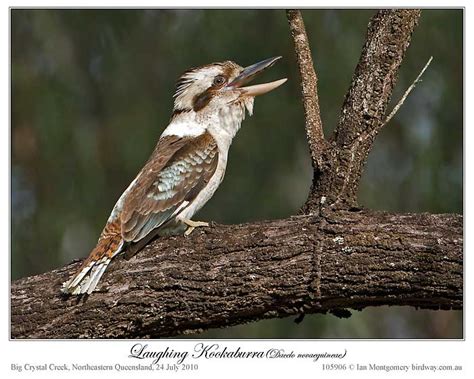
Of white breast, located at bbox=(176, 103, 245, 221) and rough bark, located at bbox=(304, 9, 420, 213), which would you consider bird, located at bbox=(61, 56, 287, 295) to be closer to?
white breast, located at bbox=(176, 103, 245, 221)

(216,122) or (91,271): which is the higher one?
(216,122)

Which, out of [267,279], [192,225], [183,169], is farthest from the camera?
[183,169]

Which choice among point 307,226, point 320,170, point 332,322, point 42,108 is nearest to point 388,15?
point 320,170

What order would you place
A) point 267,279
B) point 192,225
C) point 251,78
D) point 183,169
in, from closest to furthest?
point 267,279
point 192,225
point 183,169
point 251,78

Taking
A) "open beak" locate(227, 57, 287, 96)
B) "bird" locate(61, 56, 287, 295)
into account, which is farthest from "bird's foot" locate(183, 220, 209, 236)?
"open beak" locate(227, 57, 287, 96)

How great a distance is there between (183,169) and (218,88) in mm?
547

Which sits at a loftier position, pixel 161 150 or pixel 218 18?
pixel 218 18

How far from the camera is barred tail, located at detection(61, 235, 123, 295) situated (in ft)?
10.2

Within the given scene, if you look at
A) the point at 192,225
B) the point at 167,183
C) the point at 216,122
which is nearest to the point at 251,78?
the point at 216,122

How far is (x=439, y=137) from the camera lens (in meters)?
5.36

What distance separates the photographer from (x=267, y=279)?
302 cm

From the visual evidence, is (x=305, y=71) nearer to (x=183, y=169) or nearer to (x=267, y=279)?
(x=183, y=169)
